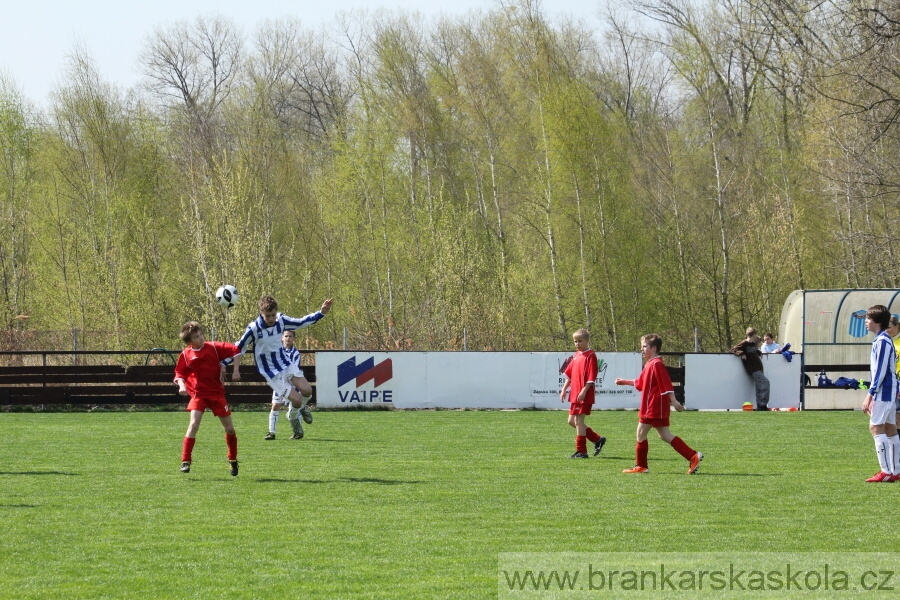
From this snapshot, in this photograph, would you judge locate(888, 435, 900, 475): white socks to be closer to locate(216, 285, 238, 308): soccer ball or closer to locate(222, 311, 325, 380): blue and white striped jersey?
locate(222, 311, 325, 380): blue and white striped jersey

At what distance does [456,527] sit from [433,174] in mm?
35779

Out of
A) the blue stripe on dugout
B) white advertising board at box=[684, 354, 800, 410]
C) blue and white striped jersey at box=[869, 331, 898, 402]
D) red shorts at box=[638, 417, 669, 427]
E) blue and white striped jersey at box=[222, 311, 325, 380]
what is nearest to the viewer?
blue and white striped jersey at box=[869, 331, 898, 402]

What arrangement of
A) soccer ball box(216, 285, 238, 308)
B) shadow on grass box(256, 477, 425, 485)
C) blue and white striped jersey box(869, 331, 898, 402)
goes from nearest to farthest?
blue and white striped jersey box(869, 331, 898, 402) → shadow on grass box(256, 477, 425, 485) → soccer ball box(216, 285, 238, 308)

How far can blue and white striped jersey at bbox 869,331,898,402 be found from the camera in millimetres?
10578

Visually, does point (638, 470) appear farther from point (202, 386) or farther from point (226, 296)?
point (226, 296)

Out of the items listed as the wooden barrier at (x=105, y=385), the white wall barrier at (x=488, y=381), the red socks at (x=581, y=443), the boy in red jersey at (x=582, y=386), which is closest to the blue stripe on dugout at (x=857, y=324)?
the white wall barrier at (x=488, y=381)

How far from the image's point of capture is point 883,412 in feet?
35.8

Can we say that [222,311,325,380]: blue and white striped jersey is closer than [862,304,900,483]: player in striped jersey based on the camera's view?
No

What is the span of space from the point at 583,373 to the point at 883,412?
11.6 ft

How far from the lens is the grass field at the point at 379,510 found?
6.62 meters


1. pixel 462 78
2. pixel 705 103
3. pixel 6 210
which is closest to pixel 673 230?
pixel 705 103

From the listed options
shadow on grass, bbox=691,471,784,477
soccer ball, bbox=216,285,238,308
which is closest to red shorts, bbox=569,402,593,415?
shadow on grass, bbox=691,471,784,477

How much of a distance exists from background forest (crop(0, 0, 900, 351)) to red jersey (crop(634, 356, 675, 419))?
20.0 metres

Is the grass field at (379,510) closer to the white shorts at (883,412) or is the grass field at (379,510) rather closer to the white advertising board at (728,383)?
the white shorts at (883,412)
